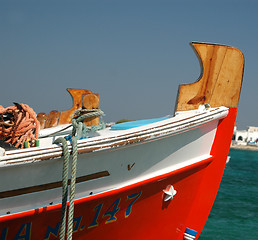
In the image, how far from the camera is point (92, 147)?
280cm

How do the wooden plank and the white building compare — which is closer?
the wooden plank

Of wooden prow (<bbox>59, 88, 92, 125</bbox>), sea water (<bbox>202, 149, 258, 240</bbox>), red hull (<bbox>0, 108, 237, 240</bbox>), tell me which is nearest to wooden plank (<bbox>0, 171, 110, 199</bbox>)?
red hull (<bbox>0, 108, 237, 240</bbox>)

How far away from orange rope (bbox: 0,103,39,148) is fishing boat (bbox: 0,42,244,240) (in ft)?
0.03

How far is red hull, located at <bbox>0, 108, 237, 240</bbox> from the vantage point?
290 centimetres

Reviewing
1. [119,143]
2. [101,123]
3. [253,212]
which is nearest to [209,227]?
[253,212]

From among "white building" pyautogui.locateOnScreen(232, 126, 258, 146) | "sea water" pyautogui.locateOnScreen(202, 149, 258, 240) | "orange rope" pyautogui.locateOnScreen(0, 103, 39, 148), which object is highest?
"orange rope" pyautogui.locateOnScreen(0, 103, 39, 148)

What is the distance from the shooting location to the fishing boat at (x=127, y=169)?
8.89 ft

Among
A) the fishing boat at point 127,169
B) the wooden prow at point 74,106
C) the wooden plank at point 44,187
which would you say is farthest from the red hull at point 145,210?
the wooden prow at point 74,106

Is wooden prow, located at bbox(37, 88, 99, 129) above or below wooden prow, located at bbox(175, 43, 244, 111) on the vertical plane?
below

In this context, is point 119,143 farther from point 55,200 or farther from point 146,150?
point 55,200

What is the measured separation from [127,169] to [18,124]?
121 cm

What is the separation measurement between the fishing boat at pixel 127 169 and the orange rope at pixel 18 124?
0.03ft

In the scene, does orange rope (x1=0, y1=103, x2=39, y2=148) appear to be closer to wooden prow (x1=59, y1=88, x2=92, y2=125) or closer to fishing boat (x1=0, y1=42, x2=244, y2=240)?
fishing boat (x1=0, y1=42, x2=244, y2=240)

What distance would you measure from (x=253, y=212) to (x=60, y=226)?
10.3m
